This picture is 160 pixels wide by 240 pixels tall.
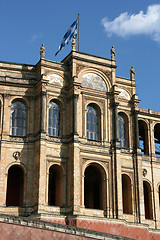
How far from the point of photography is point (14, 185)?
48000 mm

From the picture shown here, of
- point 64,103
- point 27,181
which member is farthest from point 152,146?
point 27,181

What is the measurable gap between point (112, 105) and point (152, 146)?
896 centimetres

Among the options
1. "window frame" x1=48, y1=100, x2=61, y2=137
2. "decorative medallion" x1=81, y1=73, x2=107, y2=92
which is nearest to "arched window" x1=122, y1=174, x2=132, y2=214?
"window frame" x1=48, y1=100, x2=61, y2=137

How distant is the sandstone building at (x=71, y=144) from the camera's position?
4453 cm

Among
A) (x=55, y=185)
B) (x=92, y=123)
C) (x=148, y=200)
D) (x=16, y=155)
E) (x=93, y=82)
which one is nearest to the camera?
(x=16, y=155)

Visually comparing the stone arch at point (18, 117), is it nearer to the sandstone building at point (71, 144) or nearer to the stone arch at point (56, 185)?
the sandstone building at point (71, 144)

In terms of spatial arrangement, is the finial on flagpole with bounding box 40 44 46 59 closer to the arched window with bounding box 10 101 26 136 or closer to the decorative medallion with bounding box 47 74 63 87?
the decorative medallion with bounding box 47 74 63 87

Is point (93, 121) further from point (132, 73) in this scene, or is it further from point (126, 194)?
point (132, 73)

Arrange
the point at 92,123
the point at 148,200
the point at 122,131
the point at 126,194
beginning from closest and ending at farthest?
the point at 92,123 → the point at 126,194 → the point at 122,131 → the point at 148,200

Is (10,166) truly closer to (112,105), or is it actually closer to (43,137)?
(43,137)

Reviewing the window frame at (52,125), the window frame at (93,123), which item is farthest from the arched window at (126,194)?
the window frame at (52,125)

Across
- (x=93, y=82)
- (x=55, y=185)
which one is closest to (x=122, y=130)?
(x=93, y=82)

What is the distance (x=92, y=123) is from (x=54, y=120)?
424 cm

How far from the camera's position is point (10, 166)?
45031mm
